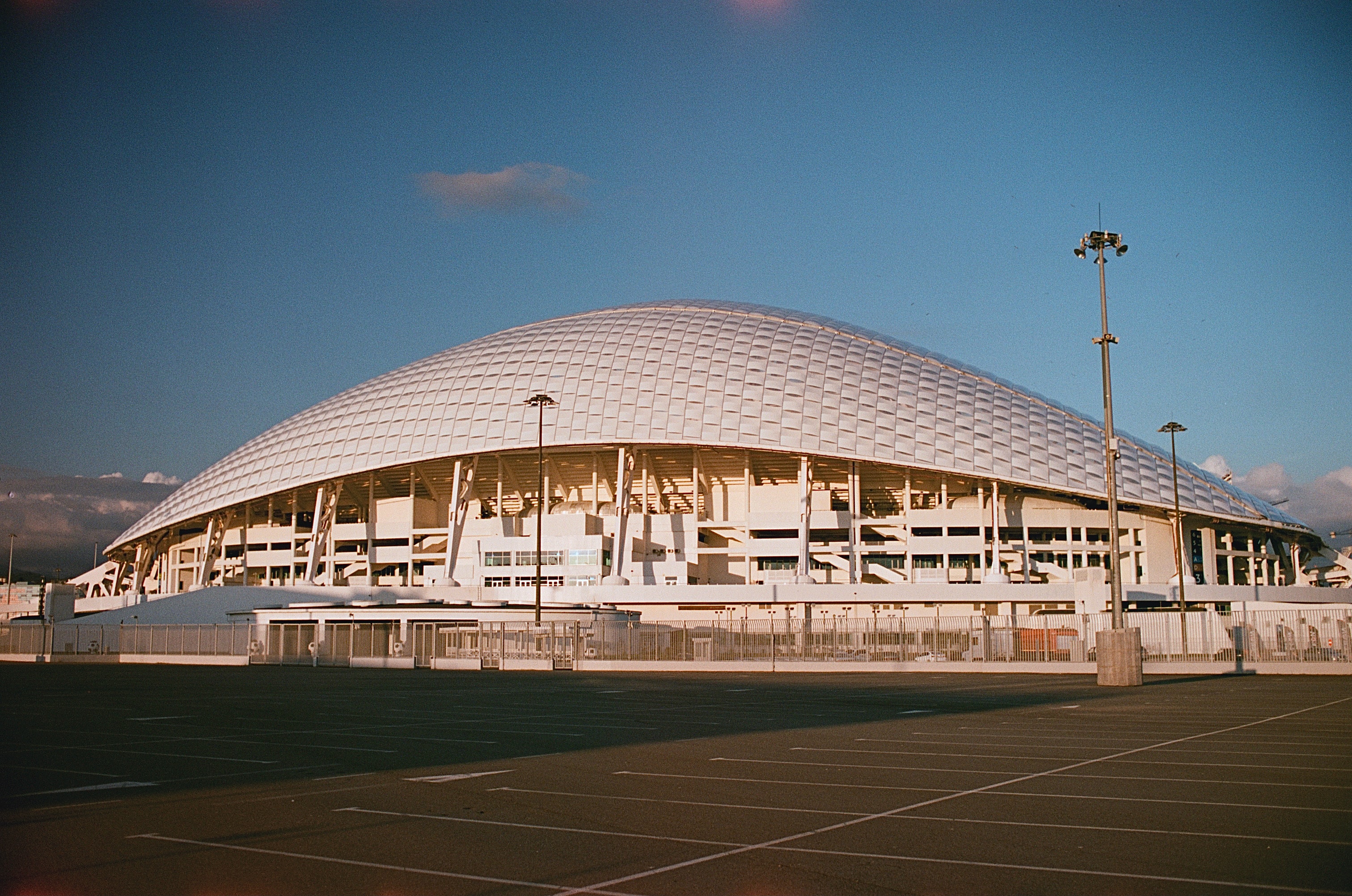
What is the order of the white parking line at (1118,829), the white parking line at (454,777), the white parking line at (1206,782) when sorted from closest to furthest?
the white parking line at (1118,829), the white parking line at (1206,782), the white parking line at (454,777)

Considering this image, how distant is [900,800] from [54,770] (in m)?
10.5

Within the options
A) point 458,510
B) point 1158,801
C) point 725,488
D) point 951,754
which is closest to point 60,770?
point 951,754

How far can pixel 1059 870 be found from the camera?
8766mm

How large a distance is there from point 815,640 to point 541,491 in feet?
67.9

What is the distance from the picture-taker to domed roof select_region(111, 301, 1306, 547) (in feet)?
262

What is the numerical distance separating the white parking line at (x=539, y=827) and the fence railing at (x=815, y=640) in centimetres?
3576

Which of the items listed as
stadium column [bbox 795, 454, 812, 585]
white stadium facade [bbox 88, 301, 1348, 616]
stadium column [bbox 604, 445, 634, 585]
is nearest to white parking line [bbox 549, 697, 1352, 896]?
white stadium facade [bbox 88, 301, 1348, 616]

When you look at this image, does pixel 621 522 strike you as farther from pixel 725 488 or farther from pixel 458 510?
pixel 458 510

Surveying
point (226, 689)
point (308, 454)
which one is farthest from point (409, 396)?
point (226, 689)

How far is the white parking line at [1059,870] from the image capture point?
811cm

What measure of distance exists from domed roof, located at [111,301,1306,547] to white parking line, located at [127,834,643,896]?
70.2 metres

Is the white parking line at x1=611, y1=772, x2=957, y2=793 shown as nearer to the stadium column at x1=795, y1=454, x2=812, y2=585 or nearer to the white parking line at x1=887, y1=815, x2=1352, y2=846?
the white parking line at x1=887, y1=815, x2=1352, y2=846

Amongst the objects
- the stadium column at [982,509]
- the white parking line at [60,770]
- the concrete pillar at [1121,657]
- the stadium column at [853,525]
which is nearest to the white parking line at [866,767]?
the white parking line at [60,770]

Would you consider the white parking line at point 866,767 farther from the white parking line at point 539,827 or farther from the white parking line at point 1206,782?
the white parking line at point 539,827
